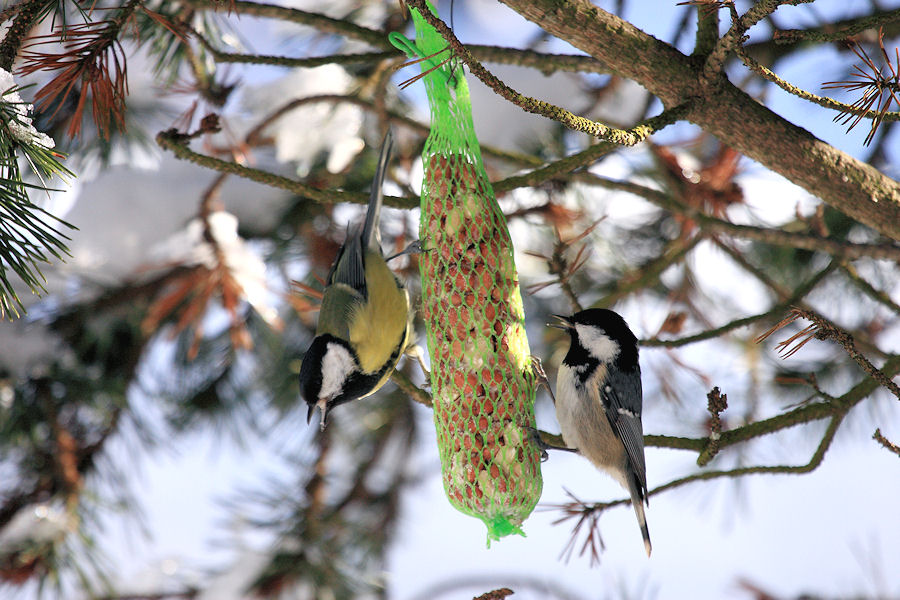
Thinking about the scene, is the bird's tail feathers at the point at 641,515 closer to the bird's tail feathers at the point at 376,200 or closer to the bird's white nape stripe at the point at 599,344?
the bird's white nape stripe at the point at 599,344

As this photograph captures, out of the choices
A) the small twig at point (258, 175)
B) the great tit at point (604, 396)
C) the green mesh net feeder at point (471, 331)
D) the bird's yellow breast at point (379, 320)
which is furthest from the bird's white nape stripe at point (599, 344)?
the small twig at point (258, 175)

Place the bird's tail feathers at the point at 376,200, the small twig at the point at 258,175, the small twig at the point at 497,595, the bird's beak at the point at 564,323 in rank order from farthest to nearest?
the bird's beak at the point at 564,323, the bird's tail feathers at the point at 376,200, the small twig at the point at 258,175, the small twig at the point at 497,595

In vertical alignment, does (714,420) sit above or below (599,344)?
below

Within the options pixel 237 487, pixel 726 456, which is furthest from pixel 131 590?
pixel 726 456

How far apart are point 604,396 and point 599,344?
8 cm

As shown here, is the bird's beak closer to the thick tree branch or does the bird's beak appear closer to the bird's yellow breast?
the bird's yellow breast

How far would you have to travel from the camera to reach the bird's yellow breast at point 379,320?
1.11m

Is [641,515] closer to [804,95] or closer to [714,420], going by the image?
[714,420]

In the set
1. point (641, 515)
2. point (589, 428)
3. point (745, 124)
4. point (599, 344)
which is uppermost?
point (745, 124)

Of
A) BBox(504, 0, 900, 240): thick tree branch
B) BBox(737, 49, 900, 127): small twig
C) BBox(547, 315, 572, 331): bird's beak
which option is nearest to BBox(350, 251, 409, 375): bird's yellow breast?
BBox(547, 315, 572, 331): bird's beak

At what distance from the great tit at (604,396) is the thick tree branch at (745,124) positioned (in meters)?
0.34

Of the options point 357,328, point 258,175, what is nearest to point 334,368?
point 357,328

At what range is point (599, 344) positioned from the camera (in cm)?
109

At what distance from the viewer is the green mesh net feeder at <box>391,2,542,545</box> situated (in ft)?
3.08
